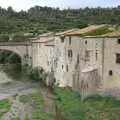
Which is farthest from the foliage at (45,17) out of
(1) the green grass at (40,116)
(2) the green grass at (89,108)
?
(1) the green grass at (40,116)

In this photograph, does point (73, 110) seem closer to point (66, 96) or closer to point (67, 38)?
point (66, 96)

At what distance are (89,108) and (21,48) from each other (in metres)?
37.2

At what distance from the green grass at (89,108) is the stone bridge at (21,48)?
29.6 meters

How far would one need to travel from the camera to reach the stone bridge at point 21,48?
62.1 meters

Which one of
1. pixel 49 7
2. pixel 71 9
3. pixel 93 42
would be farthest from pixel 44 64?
pixel 49 7

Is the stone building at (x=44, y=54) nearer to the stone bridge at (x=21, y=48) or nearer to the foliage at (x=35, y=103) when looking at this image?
the stone bridge at (x=21, y=48)

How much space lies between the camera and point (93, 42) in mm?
32875

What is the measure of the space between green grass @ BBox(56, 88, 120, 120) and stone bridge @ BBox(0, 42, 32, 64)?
29.6 m

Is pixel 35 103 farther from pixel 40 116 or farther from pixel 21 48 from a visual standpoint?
pixel 21 48

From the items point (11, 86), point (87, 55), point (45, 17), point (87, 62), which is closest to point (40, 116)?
point (87, 62)

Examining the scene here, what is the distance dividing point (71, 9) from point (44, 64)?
10624 centimetres

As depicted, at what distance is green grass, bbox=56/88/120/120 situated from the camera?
25945 mm

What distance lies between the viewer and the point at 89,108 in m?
28.1

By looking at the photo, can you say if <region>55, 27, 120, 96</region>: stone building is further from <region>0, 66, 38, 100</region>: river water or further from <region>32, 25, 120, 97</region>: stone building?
<region>0, 66, 38, 100</region>: river water
